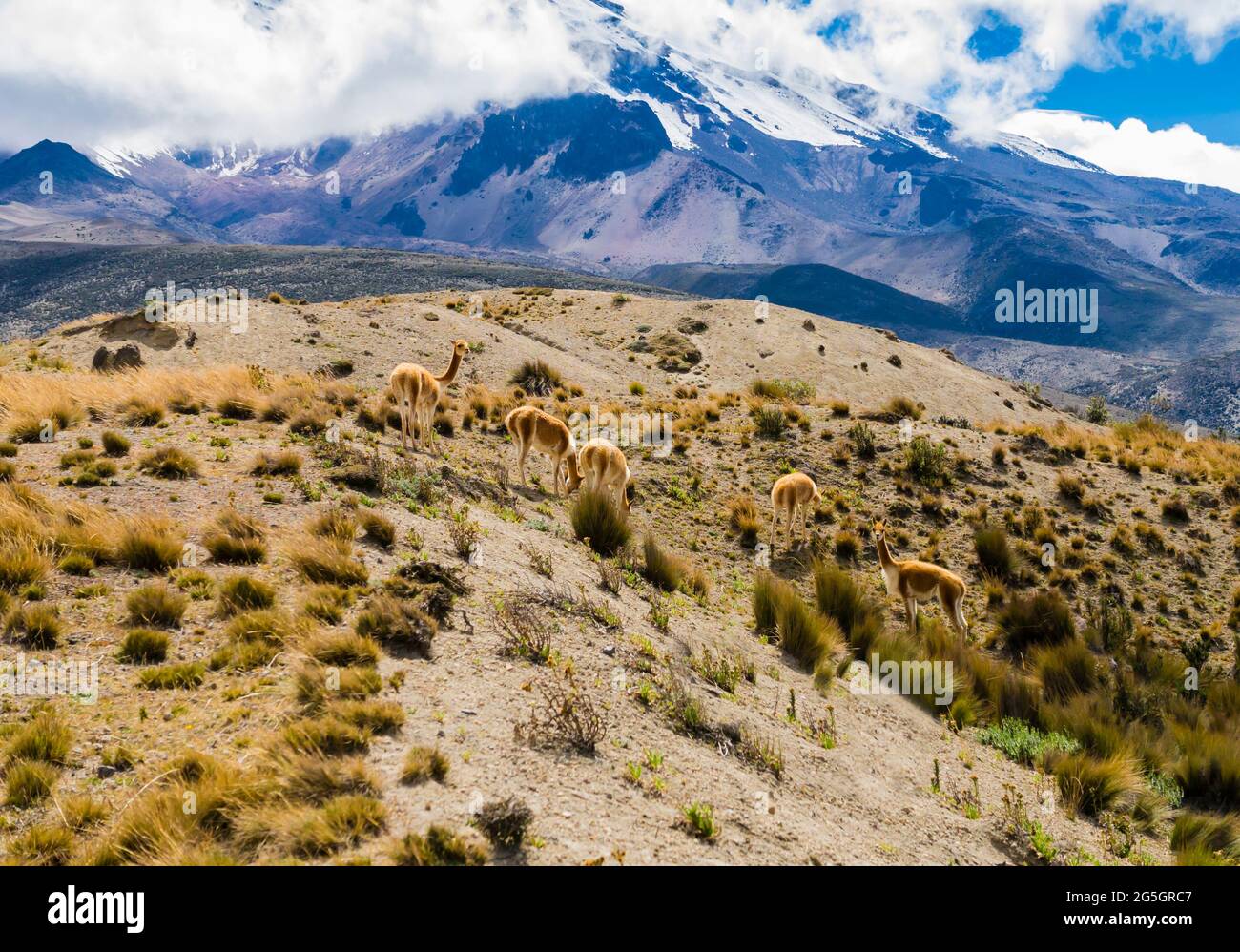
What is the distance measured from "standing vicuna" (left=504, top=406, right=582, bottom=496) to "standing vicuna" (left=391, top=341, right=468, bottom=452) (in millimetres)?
1814

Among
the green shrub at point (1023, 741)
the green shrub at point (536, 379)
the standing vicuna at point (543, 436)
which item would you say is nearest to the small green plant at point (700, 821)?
the green shrub at point (1023, 741)

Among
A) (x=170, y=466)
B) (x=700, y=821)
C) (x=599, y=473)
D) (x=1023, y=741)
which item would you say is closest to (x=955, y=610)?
(x=1023, y=741)

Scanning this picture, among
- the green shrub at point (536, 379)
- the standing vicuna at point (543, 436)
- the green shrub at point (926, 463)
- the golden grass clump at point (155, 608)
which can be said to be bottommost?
the golden grass clump at point (155, 608)

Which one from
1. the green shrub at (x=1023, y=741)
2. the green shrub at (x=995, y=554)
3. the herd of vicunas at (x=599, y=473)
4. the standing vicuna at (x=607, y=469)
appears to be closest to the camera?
the green shrub at (x=1023, y=741)

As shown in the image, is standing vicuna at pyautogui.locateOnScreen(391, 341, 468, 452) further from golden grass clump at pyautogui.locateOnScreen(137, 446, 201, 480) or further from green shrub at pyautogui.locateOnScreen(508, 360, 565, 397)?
green shrub at pyautogui.locateOnScreen(508, 360, 565, 397)

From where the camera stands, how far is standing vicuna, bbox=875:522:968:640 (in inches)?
442

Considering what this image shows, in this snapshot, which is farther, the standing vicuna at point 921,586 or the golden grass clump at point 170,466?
the standing vicuna at point 921,586

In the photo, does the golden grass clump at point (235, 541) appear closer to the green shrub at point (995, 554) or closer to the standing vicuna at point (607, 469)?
the standing vicuna at point (607, 469)

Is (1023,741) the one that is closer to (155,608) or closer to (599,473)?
(599,473)

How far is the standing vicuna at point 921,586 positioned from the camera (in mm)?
11234

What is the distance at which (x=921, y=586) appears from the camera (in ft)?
37.3

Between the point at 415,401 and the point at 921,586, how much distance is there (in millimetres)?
10123
